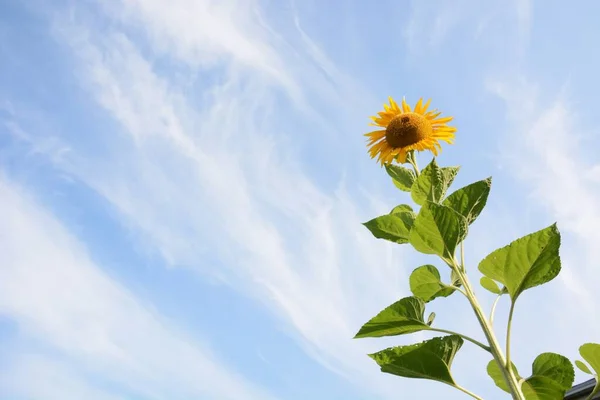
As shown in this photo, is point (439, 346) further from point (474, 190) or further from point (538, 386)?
point (474, 190)

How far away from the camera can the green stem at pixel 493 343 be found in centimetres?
201

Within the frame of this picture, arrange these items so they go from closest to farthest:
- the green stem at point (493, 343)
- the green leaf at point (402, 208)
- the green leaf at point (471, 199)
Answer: the green stem at point (493, 343), the green leaf at point (471, 199), the green leaf at point (402, 208)

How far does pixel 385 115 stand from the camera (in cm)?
372

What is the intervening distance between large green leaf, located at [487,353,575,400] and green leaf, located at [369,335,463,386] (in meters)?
0.31

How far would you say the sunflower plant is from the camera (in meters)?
2.11

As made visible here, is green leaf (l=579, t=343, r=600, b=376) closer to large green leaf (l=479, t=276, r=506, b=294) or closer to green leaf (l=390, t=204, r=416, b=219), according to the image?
large green leaf (l=479, t=276, r=506, b=294)

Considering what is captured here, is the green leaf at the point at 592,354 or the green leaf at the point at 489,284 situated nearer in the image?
the green leaf at the point at 592,354

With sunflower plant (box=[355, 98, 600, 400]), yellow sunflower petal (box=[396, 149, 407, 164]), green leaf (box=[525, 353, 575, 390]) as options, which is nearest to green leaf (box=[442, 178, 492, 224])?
sunflower plant (box=[355, 98, 600, 400])

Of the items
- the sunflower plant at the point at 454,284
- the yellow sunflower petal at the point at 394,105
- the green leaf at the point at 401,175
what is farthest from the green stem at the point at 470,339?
the yellow sunflower petal at the point at 394,105

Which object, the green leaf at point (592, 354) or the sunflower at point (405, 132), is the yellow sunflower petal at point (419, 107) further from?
the green leaf at point (592, 354)

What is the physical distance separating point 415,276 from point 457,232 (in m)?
0.30

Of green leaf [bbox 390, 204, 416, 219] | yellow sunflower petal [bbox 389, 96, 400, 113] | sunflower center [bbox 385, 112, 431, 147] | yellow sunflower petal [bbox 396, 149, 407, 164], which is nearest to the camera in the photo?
green leaf [bbox 390, 204, 416, 219]

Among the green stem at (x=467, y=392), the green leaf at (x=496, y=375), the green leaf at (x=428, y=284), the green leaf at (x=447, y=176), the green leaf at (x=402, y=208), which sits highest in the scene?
the green leaf at (x=447, y=176)

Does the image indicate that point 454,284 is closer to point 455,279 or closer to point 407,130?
point 455,279
